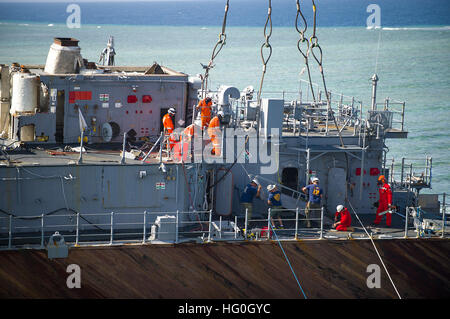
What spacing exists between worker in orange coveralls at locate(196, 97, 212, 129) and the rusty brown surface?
418cm

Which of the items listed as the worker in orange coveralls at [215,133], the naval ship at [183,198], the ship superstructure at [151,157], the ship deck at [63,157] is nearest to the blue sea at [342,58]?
the ship superstructure at [151,157]

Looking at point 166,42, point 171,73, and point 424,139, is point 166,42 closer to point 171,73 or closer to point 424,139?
point 424,139

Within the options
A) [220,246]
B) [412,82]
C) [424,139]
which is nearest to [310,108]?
[220,246]

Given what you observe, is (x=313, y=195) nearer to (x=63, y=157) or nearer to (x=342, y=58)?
(x=63, y=157)

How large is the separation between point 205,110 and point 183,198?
2.79 meters

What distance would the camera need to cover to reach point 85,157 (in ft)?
66.0

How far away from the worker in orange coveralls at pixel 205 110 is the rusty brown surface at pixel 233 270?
4.18 meters

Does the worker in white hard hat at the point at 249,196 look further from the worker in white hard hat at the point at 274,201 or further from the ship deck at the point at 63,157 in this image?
the ship deck at the point at 63,157

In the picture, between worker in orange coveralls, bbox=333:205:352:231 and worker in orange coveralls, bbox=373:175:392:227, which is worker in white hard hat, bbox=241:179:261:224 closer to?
worker in orange coveralls, bbox=333:205:352:231

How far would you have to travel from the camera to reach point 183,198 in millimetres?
19734

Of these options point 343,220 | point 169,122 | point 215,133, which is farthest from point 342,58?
point 343,220

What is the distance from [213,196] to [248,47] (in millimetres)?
60852

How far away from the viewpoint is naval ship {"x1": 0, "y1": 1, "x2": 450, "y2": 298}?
1817 cm
